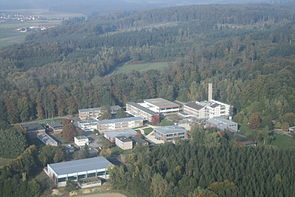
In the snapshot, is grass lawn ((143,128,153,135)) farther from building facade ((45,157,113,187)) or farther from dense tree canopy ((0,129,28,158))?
dense tree canopy ((0,129,28,158))

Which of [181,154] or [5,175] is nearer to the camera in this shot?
[5,175]

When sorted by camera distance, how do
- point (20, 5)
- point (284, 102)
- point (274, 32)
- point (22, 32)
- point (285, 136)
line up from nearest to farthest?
1. point (285, 136)
2. point (284, 102)
3. point (274, 32)
4. point (22, 32)
5. point (20, 5)

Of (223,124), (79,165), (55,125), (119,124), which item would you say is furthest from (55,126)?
(223,124)

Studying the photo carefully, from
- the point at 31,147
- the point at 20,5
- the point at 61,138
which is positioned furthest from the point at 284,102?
the point at 20,5

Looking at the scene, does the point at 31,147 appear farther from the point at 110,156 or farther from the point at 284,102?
the point at 284,102

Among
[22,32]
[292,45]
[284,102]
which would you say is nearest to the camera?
[284,102]

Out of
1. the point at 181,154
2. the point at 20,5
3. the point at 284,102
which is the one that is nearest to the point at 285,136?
the point at 284,102

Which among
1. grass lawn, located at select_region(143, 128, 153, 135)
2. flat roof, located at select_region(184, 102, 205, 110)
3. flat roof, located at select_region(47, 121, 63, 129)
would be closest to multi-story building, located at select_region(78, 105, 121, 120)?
flat roof, located at select_region(47, 121, 63, 129)
